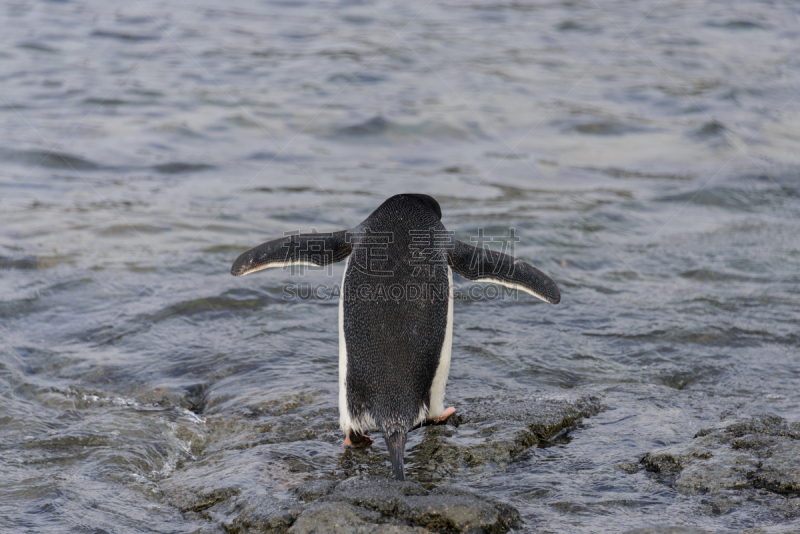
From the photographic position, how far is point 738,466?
2725mm

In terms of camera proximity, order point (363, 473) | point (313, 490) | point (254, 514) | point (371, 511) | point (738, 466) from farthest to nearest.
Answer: point (363, 473)
point (738, 466)
point (313, 490)
point (254, 514)
point (371, 511)

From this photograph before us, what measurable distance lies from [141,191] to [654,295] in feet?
15.8

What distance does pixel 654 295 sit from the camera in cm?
527

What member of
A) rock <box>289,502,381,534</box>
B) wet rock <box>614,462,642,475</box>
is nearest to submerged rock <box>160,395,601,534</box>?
rock <box>289,502,381,534</box>

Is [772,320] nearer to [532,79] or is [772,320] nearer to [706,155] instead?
Answer: [706,155]

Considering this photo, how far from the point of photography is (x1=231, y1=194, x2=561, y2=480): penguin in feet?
10.0

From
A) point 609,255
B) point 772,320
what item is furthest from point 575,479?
point 609,255

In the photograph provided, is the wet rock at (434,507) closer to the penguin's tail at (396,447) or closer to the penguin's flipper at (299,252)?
the penguin's tail at (396,447)

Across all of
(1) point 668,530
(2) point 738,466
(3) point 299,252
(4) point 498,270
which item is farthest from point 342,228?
(1) point 668,530

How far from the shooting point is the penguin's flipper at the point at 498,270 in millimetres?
3553

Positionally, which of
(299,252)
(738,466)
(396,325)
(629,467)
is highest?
(299,252)

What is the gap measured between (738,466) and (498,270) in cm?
140

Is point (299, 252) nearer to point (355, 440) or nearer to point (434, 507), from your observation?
point (355, 440)

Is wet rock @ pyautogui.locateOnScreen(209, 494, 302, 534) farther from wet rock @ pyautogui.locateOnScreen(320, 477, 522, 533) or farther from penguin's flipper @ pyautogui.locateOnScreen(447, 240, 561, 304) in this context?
penguin's flipper @ pyautogui.locateOnScreen(447, 240, 561, 304)
